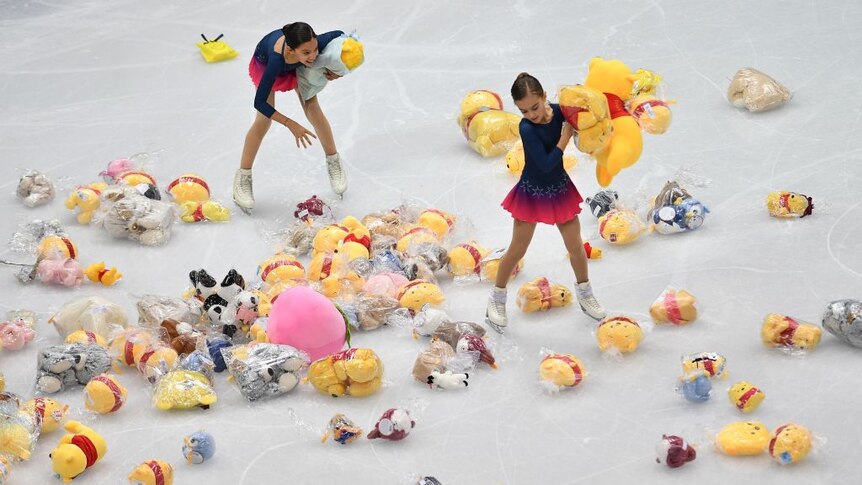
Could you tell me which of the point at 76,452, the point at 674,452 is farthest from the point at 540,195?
the point at 76,452

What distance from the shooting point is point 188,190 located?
18.6 feet

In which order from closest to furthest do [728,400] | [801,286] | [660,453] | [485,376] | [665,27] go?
[660,453] → [728,400] → [485,376] → [801,286] → [665,27]

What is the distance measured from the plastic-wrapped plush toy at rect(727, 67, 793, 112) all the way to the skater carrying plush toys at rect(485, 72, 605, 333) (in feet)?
6.56

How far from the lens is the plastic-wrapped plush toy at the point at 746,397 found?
3807 mm

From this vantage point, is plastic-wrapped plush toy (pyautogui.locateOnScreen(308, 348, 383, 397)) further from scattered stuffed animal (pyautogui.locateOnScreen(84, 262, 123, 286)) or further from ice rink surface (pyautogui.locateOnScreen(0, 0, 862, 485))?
scattered stuffed animal (pyautogui.locateOnScreen(84, 262, 123, 286))

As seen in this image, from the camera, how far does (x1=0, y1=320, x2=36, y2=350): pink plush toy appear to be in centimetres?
459

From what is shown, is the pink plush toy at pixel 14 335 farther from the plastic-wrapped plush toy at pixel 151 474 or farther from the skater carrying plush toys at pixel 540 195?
the skater carrying plush toys at pixel 540 195

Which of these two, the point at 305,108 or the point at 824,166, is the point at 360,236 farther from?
the point at 824,166

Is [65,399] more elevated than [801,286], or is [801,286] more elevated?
[801,286]

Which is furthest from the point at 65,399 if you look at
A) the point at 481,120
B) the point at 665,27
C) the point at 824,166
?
the point at 665,27

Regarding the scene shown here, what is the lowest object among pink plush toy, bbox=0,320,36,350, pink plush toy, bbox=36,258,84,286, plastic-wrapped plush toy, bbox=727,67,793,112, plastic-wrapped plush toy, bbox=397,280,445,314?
pink plush toy, bbox=0,320,36,350

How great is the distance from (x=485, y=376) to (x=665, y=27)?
11.5 ft

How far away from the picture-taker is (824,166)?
17.8 ft

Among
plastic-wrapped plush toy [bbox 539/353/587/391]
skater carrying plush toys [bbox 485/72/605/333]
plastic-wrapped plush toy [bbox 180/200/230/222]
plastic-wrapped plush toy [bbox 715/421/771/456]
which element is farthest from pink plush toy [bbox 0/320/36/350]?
plastic-wrapped plush toy [bbox 715/421/771/456]
